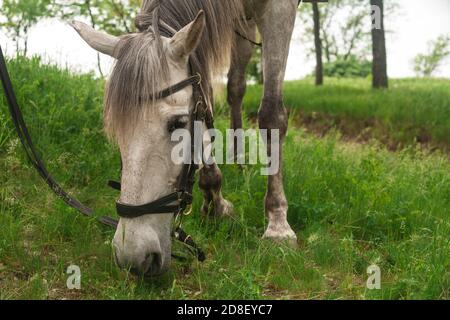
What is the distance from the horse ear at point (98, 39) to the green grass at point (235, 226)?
1.32m

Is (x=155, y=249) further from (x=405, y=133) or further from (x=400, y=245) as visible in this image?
(x=405, y=133)

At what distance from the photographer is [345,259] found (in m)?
3.74

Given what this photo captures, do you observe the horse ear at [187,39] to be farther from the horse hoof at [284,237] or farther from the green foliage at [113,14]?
the green foliage at [113,14]

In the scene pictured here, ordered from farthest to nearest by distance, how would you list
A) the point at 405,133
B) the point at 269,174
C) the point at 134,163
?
the point at 405,133, the point at 269,174, the point at 134,163

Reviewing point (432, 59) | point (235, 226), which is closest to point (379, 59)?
point (235, 226)

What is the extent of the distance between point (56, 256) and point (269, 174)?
1715 mm

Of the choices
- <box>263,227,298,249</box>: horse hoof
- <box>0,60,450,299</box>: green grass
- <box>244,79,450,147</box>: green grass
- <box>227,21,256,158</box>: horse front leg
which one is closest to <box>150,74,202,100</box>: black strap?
<box>0,60,450,299</box>: green grass

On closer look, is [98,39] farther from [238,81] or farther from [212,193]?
[238,81]

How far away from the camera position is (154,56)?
2.96 m

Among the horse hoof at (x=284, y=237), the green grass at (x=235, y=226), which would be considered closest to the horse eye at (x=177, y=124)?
the green grass at (x=235, y=226)

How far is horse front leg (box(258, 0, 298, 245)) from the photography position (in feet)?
13.8

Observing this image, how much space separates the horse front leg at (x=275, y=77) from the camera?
4.22 metres

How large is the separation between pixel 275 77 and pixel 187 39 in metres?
1.40
